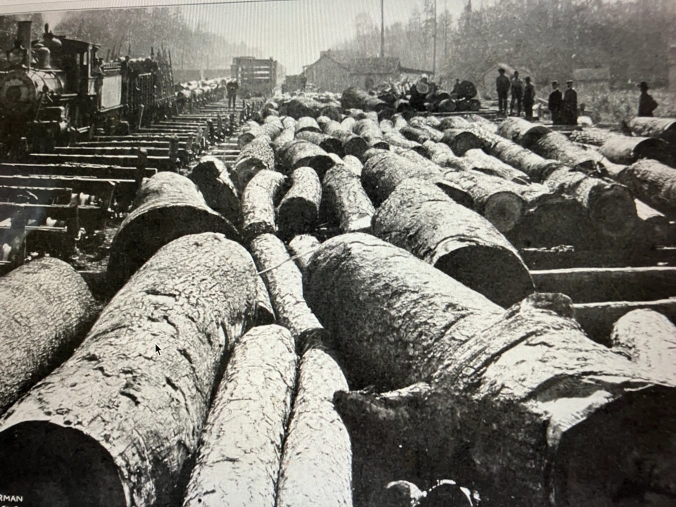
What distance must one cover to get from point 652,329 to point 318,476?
2.04 m

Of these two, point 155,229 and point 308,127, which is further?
point 308,127

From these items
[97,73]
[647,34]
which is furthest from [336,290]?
[97,73]

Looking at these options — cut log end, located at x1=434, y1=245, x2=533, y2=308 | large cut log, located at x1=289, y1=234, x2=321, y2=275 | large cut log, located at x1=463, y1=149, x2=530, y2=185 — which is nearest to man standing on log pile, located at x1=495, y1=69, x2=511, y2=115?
large cut log, located at x1=463, y1=149, x2=530, y2=185

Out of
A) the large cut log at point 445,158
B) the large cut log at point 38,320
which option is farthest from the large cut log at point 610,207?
the large cut log at point 38,320

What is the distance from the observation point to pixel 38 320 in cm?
351

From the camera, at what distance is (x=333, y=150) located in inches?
400

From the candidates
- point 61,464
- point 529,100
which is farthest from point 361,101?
point 61,464

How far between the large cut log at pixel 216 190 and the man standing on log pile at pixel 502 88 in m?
10.7

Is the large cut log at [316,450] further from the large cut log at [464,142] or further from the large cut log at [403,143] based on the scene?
the large cut log at [464,142]

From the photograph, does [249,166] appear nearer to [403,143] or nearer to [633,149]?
[403,143]

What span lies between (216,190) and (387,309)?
167 inches

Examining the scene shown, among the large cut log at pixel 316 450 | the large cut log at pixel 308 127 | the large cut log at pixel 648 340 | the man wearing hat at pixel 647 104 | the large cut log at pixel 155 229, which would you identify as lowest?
the large cut log at pixel 316 450

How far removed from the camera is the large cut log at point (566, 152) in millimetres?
7645

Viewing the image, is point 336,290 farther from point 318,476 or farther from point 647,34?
point 647,34
